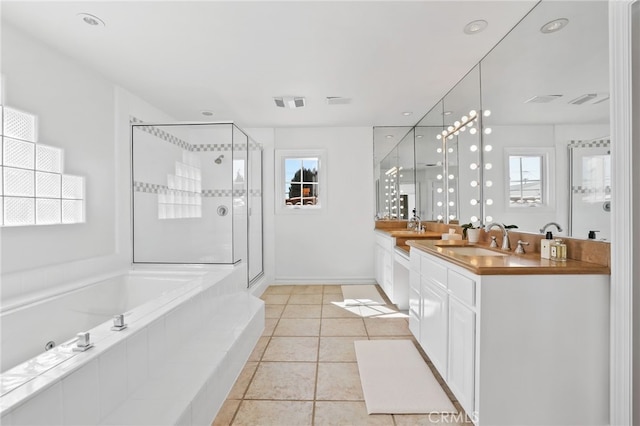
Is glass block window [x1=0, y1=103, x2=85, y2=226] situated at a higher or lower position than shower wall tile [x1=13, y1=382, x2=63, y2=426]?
higher

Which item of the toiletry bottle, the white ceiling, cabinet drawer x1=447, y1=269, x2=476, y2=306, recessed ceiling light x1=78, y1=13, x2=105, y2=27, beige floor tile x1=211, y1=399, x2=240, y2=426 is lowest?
beige floor tile x1=211, y1=399, x2=240, y2=426

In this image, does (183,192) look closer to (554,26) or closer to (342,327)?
(342,327)

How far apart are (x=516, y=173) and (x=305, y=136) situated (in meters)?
3.25

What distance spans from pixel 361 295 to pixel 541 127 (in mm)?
2926

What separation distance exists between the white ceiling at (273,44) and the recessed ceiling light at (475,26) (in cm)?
3

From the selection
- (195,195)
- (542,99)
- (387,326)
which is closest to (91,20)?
(195,195)

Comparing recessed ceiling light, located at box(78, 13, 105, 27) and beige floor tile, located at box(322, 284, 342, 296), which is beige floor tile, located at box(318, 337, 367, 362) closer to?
beige floor tile, located at box(322, 284, 342, 296)

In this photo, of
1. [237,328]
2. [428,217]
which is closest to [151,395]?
[237,328]

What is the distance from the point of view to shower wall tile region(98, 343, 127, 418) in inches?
51.4

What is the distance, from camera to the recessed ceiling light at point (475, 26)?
2.17 metres

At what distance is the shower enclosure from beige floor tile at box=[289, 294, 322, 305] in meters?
0.60

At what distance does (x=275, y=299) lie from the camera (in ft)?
13.5

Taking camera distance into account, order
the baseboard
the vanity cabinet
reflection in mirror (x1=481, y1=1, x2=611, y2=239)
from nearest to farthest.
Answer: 1. the vanity cabinet
2. reflection in mirror (x1=481, y1=1, x2=611, y2=239)
3. the baseboard

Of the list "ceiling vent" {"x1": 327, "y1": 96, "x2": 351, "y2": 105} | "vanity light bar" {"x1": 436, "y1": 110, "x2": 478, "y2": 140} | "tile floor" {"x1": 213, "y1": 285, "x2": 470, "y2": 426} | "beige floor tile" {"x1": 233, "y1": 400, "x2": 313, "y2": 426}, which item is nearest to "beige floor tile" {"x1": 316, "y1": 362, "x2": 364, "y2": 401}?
"tile floor" {"x1": 213, "y1": 285, "x2": 470, "y2": 426}
